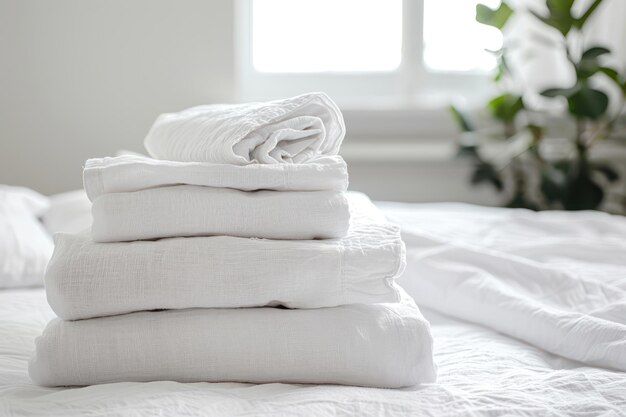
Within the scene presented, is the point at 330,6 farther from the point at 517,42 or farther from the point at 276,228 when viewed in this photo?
the point at 276,228

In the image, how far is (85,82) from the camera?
7.59ft

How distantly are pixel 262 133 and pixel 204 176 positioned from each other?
9 cm

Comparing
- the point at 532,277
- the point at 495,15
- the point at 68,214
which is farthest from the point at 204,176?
the point at 495,15

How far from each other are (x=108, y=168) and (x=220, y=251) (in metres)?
0.14

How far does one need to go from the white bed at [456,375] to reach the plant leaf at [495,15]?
3.76 ft

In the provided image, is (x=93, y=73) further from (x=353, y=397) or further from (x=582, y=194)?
(x=353, y=397)

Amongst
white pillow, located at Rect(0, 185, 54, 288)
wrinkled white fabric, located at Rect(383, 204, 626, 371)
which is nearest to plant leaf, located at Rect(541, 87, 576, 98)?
wrinkled white fabric, located at Rect(383, 204, 626, 371)

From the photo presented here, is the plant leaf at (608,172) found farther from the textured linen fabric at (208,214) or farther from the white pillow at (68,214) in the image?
the textured linen fabric at (208,214)

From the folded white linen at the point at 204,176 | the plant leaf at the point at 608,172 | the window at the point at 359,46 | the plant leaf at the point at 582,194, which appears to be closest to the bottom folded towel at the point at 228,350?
the folded white linen at the point at 204,176

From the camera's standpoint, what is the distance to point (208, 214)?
2.50 ft

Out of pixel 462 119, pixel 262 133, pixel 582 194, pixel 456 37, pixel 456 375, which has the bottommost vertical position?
pixel 582 194

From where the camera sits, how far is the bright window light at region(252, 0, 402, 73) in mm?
2748

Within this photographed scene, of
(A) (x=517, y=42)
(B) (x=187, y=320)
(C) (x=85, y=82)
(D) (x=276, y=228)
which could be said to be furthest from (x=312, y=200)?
(A) (x=517, y=42)

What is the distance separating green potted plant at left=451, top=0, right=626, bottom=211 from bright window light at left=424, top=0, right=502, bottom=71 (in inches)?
7.9
